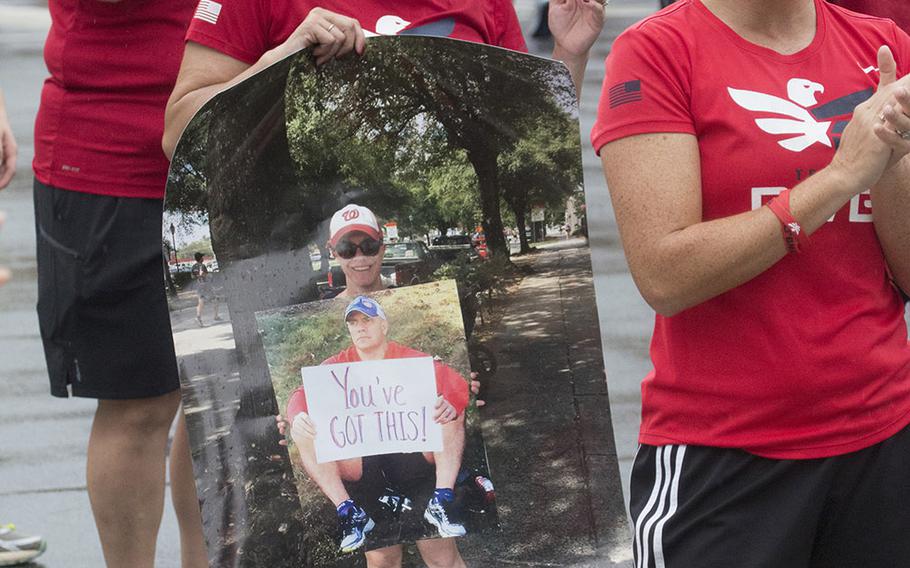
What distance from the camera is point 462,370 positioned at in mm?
2299

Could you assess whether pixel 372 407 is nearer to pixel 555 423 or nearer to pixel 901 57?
pixel 555 423

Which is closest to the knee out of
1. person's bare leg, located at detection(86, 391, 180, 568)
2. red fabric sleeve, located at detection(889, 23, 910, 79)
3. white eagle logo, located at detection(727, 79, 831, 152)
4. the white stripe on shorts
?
person's bare leg, located at detection(86, 391, 180, 568)

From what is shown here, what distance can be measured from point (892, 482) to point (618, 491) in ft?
1.90

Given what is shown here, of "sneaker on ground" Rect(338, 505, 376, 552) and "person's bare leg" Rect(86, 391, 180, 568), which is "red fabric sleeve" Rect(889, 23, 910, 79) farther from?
"person's bare leg" Rect(86, 391, 180, 568)

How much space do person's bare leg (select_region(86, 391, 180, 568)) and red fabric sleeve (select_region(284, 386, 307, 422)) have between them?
77 cm

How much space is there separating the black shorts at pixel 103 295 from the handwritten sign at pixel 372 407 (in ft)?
2.37

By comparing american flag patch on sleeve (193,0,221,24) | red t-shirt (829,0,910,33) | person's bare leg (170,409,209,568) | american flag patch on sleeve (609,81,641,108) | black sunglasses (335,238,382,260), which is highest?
american flag patch on sleeve (193,0,221,24)

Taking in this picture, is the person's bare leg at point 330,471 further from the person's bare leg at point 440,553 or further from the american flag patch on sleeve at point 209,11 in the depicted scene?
the american flag patch on sleeve at point 209,11

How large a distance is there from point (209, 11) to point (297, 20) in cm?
15

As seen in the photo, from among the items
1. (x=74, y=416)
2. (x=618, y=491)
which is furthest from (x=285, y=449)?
(x=74, y=416)

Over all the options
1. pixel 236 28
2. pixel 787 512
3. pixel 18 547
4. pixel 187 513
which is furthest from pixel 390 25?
pixel 18 547

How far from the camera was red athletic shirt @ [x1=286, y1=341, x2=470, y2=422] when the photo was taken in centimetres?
223

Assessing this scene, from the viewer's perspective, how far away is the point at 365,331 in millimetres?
2254

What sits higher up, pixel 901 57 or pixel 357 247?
pixel 901 57
